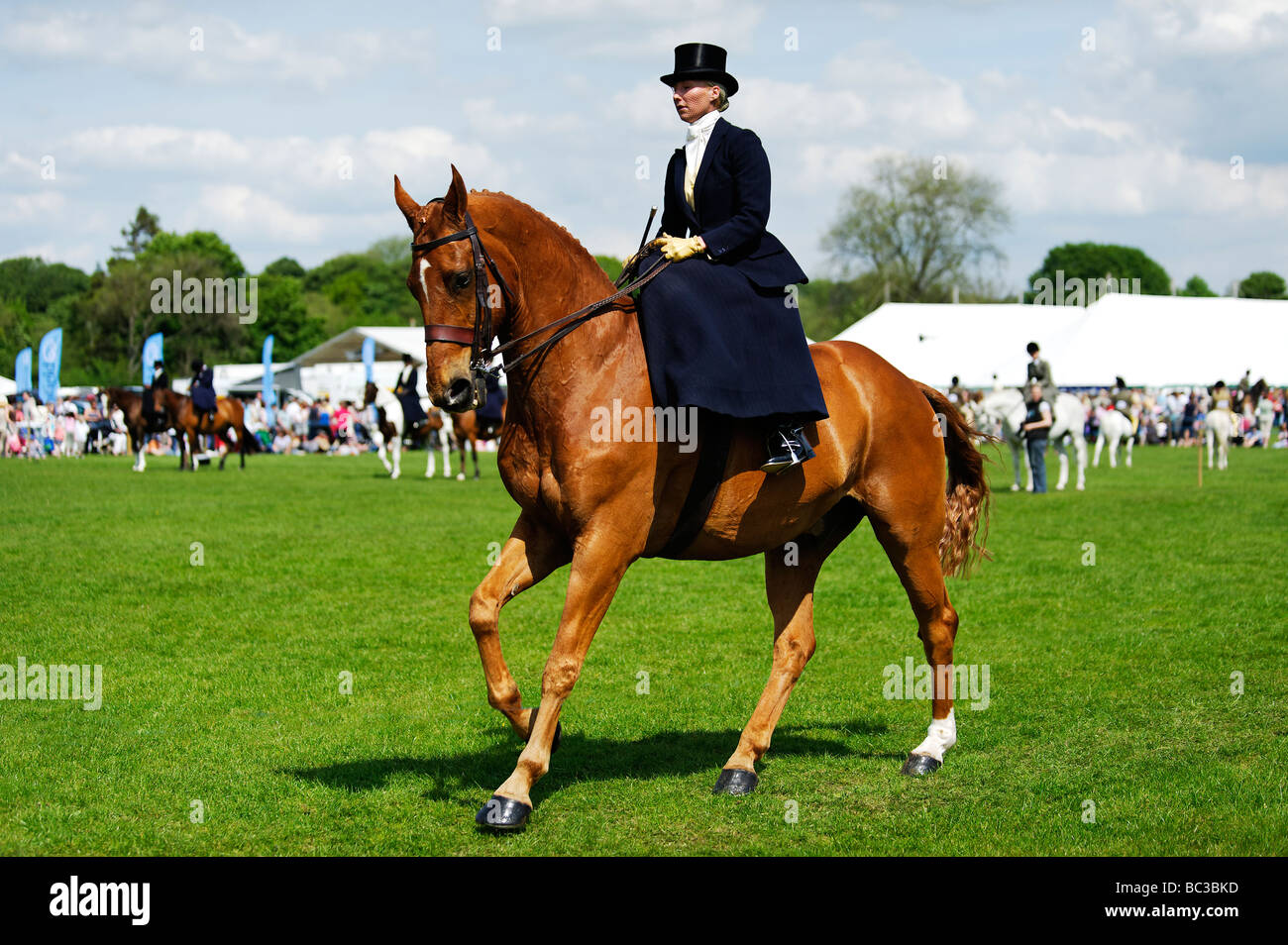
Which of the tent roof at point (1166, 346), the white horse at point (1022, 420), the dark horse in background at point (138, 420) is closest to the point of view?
the white horse at point (1022, 420)

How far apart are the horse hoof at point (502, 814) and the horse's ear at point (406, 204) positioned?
8.57ft

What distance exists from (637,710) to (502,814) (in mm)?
2713

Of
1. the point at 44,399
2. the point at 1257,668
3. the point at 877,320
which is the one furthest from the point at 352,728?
the point at 877,320

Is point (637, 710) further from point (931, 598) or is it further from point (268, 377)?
point (268, 377)

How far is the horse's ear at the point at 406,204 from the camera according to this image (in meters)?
5.66

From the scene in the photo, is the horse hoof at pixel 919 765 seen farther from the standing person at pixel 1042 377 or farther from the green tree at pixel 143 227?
the green tree at pixel 143 227

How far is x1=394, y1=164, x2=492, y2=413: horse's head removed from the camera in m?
5.45

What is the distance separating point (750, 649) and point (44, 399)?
4511 cm

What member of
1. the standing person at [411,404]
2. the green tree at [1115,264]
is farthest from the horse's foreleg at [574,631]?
the green tree at [1115,264]

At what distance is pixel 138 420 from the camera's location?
35.0 meters

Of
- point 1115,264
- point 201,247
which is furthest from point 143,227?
point 1115,264

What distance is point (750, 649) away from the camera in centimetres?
1014

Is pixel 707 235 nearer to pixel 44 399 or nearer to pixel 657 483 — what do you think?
pixel 657 483

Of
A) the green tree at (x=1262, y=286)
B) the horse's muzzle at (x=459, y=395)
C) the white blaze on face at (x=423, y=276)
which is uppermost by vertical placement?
the green tree at (x=1262, y=286)
